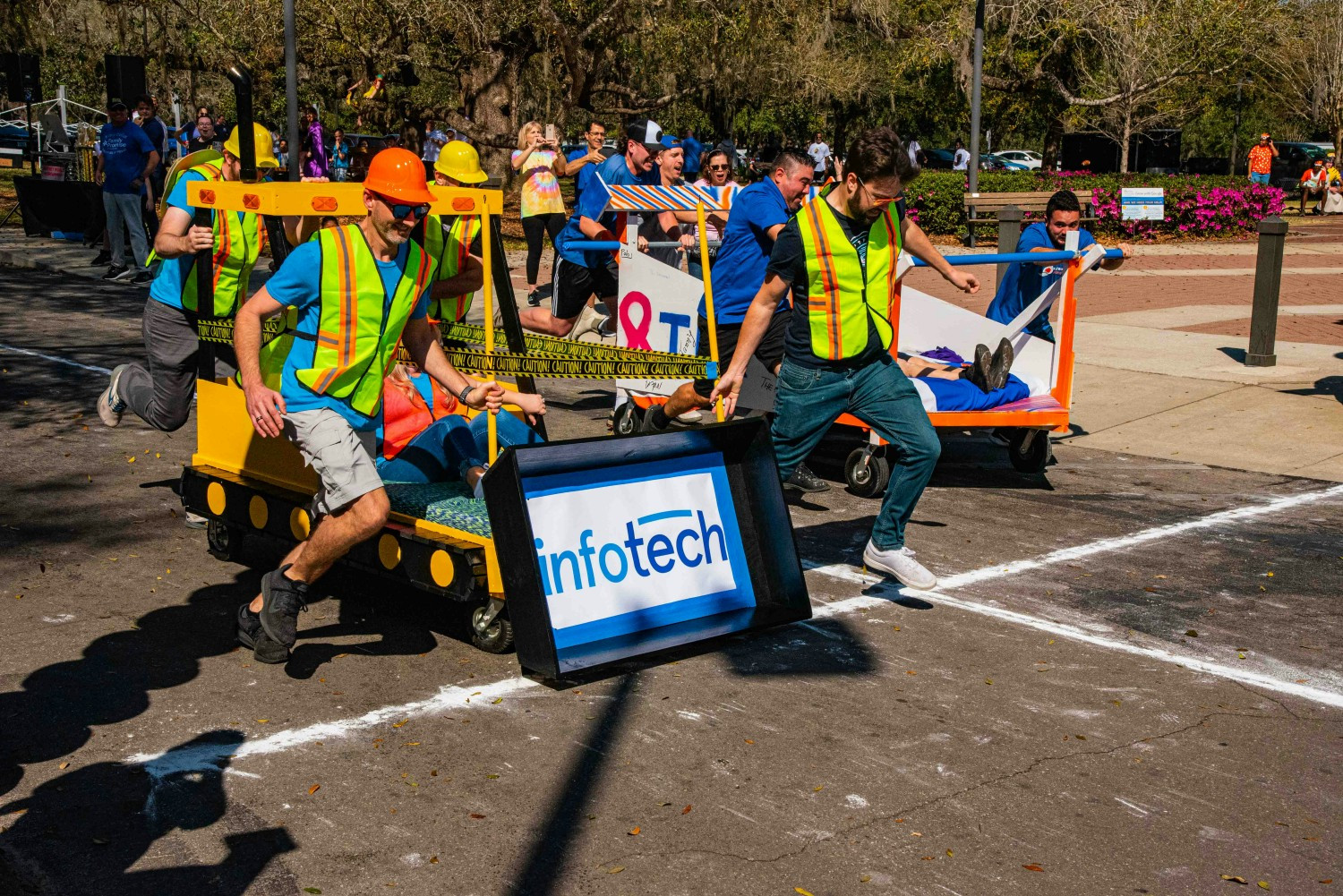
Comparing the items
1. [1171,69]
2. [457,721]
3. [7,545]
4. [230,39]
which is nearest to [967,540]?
[457,721]

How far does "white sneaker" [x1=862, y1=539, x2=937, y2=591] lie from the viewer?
6.20 meters

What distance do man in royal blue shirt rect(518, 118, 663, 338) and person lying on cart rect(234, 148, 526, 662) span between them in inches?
189

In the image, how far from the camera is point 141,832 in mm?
3977

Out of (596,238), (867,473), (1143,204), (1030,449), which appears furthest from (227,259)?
(1143,204)

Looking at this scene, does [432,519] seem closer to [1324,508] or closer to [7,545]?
[7,545]

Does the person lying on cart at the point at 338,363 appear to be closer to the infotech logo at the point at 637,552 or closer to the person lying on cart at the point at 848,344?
the infotech logo at the point at 637,552

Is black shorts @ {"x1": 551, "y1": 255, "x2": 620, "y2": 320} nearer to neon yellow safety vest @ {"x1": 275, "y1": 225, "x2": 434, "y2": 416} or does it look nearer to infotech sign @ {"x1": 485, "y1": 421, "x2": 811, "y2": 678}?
infotech sign @ {"x1": 485, "y1": 421, "x2": 811, "y2": 678}

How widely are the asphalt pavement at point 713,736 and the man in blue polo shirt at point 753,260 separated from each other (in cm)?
138

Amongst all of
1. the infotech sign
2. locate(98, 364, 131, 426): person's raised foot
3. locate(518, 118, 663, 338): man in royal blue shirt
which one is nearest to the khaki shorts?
the infotech sign

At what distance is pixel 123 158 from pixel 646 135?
30.3ft

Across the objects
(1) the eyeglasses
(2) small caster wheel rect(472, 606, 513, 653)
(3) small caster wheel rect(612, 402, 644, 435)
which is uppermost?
(1) the eyeglasses

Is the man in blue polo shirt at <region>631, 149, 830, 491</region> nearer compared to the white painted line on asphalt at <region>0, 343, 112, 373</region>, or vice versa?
the man in blue polo shirt at <region>631, 149, 830, 491</region>

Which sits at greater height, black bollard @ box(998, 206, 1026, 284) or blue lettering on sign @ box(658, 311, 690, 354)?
black bollard @ box(998, 206, 1026, 284)

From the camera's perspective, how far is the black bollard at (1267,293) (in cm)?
1235
